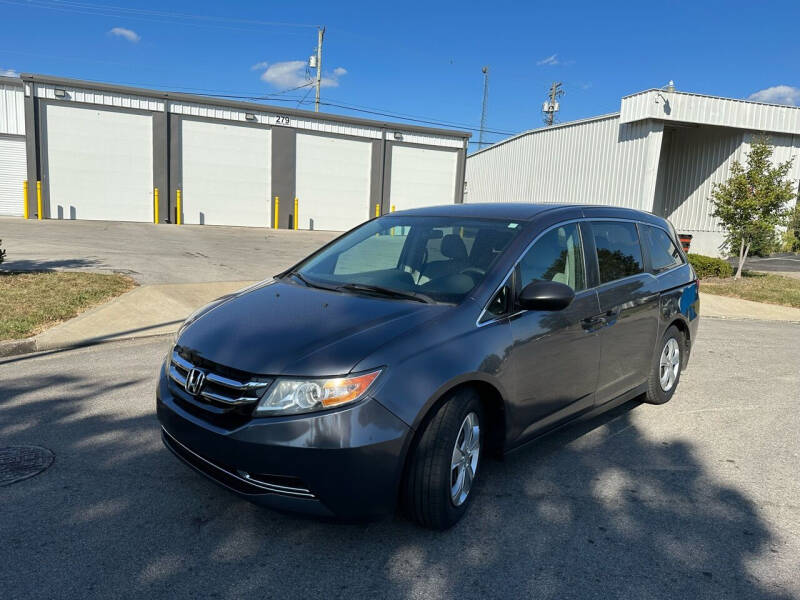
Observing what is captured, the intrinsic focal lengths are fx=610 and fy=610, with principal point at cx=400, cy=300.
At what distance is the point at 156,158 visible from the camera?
22.4 m

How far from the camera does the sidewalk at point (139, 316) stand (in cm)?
672

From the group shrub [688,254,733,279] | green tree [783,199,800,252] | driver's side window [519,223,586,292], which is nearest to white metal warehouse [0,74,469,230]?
green tree [783,199,800,252]

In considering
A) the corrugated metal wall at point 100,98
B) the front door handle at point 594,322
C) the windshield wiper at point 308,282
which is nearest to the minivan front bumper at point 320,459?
the windshield wiper at point 308,282

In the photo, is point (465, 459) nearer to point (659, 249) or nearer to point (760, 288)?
point (659, 249)

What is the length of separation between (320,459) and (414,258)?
67.7 inches

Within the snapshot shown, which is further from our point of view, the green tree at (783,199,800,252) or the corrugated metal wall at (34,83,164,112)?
the corrugated metal wall at (34,83,164,112)

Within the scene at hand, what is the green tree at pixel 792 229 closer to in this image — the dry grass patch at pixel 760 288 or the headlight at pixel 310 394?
the dry grass patch at pixel 760 288

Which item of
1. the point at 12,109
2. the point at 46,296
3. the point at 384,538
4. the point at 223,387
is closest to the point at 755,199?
the point at 384,538

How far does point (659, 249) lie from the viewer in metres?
5.23

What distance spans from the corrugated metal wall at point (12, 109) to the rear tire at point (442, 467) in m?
Result: 23.5

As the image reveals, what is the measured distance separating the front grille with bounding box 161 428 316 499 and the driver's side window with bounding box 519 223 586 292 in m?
1.72

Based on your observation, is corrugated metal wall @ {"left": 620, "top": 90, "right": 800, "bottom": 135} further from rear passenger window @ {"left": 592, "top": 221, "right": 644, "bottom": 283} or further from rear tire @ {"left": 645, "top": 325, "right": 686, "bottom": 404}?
rear passenger window @ {"left": 592, "top": 221, "right": 644, "bottom": 283}

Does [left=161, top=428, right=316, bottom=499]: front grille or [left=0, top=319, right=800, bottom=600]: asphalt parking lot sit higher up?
[left=161, top=428, right=316, bottom=499]: front grille

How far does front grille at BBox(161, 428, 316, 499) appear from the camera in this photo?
271cm
